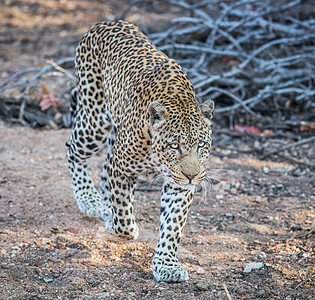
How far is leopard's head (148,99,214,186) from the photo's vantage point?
442 centimetres

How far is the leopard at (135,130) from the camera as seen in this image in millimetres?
4527

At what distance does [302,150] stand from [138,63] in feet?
12.3

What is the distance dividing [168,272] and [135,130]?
52.7 inches

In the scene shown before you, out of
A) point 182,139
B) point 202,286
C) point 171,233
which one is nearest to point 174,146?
point 182,139

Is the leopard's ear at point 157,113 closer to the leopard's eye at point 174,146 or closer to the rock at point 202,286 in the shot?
the leopard's eye at point 174,146

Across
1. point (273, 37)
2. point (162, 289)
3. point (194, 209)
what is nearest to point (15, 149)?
point (194, 209)

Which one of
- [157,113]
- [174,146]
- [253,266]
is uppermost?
[157,113]

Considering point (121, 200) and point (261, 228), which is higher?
point (121, 200)

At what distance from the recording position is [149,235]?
5.96 meters

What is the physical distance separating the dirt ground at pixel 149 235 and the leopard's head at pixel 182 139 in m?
0.64

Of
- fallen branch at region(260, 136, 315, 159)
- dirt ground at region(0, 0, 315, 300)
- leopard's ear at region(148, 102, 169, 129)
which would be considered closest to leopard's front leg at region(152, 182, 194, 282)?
dirt ground at region(0, 0, 315, 300)

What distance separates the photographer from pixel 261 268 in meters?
5.29

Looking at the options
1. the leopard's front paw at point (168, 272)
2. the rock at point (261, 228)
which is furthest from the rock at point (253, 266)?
the rock at point (261, 228)

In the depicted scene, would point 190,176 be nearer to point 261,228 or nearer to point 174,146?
point 174,146
